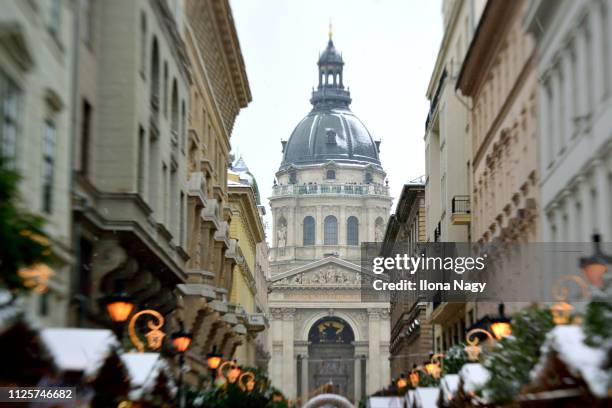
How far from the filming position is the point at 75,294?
2261 centimetres

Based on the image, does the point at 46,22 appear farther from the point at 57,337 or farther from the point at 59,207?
the point at 57,337

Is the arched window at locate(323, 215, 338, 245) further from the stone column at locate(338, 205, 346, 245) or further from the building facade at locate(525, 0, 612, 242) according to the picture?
the building facade at locate(525, 0, 612, 242)

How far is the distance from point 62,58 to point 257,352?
285ft

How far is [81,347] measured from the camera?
16.0 m

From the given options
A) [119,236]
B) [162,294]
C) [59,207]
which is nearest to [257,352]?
[162,294]

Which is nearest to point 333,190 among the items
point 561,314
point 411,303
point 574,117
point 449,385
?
point 411,303

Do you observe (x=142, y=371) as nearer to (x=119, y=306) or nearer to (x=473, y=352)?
(x=119, y=306)

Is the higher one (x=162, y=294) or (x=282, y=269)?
(x=282, y=269)

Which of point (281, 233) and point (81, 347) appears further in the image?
point (281, 233)

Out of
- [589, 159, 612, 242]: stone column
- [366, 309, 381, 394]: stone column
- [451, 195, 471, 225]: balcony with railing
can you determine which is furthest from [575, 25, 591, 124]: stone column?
[366, 309, 381, 394]: stone column

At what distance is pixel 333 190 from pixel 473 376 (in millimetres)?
160451

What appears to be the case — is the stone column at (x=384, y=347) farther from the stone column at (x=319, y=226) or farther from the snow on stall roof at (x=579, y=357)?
the snow on stall roof at (x=579, y=357)

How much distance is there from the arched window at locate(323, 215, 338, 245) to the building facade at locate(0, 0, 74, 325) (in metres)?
161

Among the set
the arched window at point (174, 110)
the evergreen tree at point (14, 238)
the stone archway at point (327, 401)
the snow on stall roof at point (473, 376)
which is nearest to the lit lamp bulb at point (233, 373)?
the arched window at point (174, 110)
